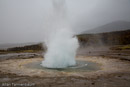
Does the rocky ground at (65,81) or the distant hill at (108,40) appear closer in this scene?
the rocky ground at (65,81)

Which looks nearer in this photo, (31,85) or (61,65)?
(31,85)

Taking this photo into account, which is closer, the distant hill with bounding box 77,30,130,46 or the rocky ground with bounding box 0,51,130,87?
the rocky ground with bounding box 0,51,130,87

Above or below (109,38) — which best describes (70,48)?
below

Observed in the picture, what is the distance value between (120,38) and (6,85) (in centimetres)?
8970

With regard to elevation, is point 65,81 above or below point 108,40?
below

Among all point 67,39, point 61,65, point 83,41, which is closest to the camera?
point 61,65

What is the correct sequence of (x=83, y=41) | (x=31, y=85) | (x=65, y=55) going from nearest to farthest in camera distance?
(x=31, y=85) → (x=65, y=55) → (x=83, y=41)

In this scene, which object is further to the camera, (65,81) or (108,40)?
(108,40)

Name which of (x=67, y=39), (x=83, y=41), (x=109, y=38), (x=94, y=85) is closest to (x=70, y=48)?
(x=67, y=39)

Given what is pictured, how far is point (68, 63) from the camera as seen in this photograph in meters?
16.5

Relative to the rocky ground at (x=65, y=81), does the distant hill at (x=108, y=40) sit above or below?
above

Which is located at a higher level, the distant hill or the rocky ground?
the distant hill

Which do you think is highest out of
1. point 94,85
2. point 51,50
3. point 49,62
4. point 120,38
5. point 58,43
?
point 120,38

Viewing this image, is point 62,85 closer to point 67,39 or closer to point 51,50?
point 51,50
